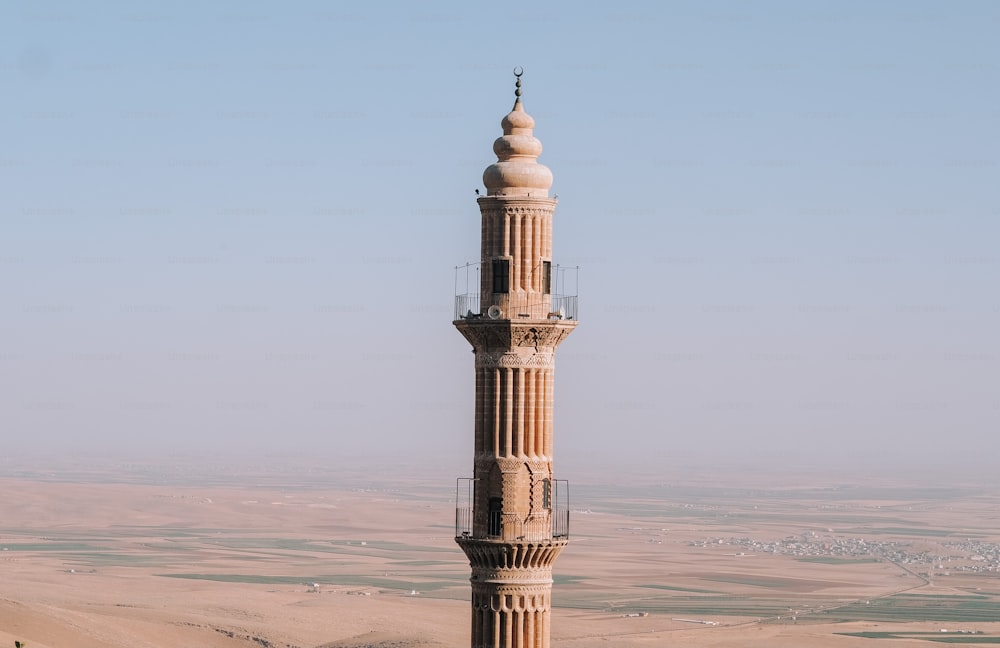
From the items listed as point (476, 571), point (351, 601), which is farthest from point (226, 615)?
point (476, 571)

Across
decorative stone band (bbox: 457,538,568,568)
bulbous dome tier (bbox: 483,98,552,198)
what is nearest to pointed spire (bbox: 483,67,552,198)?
bulbous dome tier (bbox: 483,98,552,198)

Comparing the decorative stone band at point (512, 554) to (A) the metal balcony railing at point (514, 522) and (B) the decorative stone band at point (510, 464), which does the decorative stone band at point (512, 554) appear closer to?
(A) the metal balcony railing at point (514, 522)

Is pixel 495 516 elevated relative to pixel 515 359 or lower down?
lower down

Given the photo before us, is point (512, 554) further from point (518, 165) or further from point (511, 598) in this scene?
point (518, 165)

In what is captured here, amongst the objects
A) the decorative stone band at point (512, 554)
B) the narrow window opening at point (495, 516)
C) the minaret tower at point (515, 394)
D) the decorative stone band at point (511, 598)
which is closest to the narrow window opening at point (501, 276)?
the minaret tower at point (515, 394)

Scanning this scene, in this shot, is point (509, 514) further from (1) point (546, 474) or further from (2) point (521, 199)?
(2) point (521, 199)

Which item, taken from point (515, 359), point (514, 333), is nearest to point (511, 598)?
point (515, 359)

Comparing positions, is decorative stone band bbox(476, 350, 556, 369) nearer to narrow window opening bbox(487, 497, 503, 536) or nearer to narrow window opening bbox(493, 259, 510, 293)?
narrow window opening bbox(493, 259, 510, 293)

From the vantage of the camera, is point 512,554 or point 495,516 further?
point 495,516

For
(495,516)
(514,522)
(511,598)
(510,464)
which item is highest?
(510,464)
